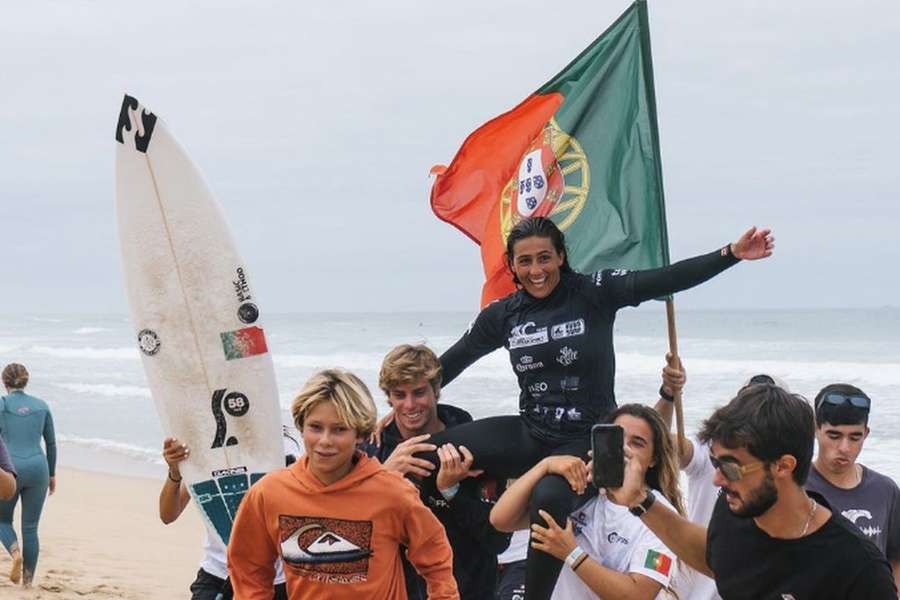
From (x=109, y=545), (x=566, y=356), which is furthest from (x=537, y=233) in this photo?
(x=109, y=545)

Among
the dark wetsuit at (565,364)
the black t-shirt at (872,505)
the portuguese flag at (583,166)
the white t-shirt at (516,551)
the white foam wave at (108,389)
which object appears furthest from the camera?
the white foam wave at (108,389)

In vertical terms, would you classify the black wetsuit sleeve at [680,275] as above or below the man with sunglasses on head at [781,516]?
above

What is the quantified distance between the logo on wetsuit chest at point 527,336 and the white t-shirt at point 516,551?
986 millimetres

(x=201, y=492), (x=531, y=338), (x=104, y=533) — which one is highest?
(x=531, y=338)

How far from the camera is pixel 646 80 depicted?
518cm

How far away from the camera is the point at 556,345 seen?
4.19 metres

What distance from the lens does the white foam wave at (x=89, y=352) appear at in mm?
42688

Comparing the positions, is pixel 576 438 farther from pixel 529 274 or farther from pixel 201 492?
pixel 201 492

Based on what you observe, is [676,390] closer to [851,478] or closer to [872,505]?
[851,478]

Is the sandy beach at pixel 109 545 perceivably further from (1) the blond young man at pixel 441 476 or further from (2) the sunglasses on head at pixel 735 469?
(2) the sunglasses on head at pixel 735 469

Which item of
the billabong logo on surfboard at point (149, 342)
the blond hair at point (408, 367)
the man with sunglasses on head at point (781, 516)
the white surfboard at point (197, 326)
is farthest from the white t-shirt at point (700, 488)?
the billabong logo on surfboard at point (149, 342)

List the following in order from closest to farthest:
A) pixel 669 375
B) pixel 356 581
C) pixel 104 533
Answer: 1. pixel 356 581
2. pixel 669 375
3. pixel 104 533

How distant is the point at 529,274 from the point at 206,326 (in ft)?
6.18

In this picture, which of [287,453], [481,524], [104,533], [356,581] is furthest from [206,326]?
[104,533]
